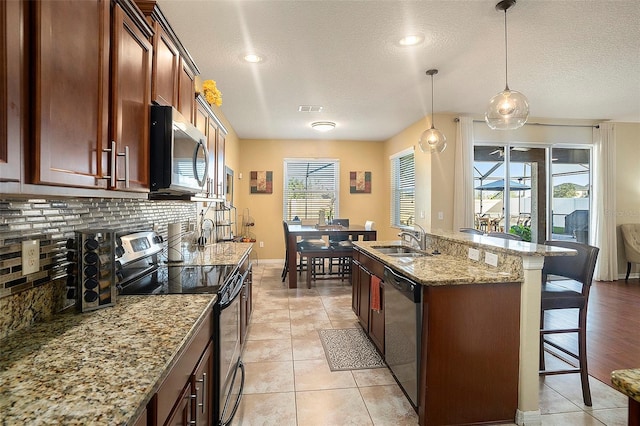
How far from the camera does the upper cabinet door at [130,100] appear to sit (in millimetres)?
1157

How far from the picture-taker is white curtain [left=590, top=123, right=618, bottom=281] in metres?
5.49

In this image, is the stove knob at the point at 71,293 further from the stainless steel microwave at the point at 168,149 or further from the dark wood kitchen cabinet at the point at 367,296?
the dark wood kitchen cabinet at the point at 367,296

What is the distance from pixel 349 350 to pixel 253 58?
2820 mm

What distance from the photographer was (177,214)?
9.71ft

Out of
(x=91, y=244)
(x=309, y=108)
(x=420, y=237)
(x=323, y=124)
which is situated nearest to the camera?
(x=91, y=244)

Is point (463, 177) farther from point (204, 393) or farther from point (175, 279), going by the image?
point (204, 393)

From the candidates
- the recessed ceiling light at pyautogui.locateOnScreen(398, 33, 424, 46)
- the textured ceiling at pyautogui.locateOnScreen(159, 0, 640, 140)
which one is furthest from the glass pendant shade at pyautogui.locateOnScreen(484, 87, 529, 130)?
the recessed ceiling light at pyautogui.locateOnScreen(398, 33, 424, 46)

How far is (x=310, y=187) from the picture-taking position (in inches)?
284

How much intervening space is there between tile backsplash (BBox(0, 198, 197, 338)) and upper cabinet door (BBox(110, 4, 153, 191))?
317 mm

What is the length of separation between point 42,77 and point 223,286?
1.16 meters

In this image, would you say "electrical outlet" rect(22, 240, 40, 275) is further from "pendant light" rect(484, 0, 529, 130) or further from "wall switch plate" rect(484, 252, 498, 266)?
"pendant light" rect(484, 0, 529, 130)

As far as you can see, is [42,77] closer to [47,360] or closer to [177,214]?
[47,360]

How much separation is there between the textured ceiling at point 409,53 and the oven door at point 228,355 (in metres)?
1.97

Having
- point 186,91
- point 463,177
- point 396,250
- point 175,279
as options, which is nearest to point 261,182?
point 463,177
